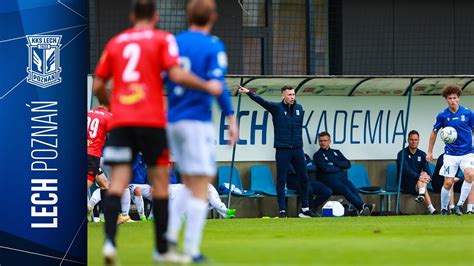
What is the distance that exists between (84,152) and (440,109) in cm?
1230

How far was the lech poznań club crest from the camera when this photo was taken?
14.3 m

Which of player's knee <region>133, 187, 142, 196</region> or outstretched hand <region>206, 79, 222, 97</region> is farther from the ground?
outstretched hand <region>206, 79, 222, 97</region>

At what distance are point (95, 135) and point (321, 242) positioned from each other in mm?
6389

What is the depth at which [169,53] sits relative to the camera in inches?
400

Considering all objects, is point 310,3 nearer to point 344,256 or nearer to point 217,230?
point 217,230

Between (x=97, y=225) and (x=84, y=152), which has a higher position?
(x=84, y=152)

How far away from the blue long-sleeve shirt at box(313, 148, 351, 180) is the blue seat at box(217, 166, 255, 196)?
1.36 metres

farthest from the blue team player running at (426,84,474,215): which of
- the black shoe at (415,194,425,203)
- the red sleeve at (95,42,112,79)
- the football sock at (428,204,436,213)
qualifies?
the red sleeve at (95,42,112,79)

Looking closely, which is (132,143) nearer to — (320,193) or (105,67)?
(105,67)

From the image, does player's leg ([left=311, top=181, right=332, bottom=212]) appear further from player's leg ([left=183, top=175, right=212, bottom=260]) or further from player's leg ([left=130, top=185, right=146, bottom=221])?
player's leg ([left=183, top=175, right=212, bottom=260])

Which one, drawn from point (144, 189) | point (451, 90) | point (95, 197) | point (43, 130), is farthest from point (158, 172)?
point (451, 90)

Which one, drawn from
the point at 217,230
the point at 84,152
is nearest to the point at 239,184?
the point at 217,230

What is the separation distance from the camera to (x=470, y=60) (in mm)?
26969

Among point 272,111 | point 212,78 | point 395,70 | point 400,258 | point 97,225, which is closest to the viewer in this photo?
point 212,78
